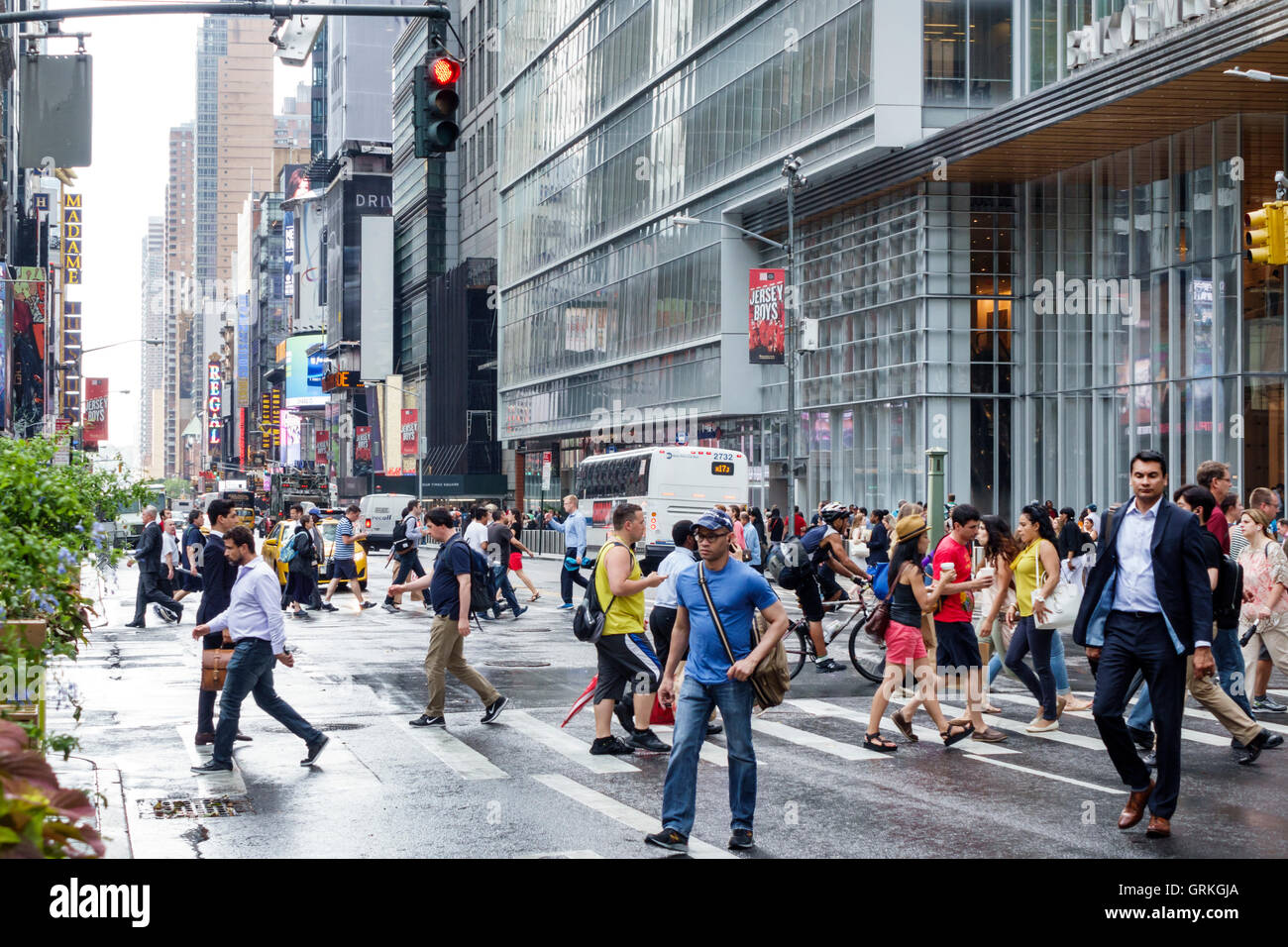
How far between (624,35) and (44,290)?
95.5 ft

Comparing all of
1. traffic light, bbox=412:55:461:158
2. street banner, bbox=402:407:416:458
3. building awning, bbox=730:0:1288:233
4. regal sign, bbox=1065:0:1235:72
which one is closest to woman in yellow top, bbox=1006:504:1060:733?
traffic light, bbox=412:55:461:158

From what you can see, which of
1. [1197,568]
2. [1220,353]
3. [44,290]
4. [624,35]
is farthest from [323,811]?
[44,290]

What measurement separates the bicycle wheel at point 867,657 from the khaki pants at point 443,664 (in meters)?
4.19

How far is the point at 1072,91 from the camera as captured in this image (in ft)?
111

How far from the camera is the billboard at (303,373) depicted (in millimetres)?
165125

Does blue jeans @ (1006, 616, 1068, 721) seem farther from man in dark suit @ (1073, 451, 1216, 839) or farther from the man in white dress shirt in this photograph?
the man in white dress shirt

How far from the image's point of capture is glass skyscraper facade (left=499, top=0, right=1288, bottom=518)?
1308 inches

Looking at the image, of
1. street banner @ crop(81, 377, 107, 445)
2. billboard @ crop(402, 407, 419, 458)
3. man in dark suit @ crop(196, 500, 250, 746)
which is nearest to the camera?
man in dark suit @ crop(196, 500, 250, 746)

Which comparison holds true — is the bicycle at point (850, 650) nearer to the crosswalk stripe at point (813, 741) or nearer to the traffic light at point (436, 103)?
the crosswalk stripe at point (813, 741)

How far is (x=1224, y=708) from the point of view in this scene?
10.3 metres

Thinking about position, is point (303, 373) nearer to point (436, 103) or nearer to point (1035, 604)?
point (436, 103)

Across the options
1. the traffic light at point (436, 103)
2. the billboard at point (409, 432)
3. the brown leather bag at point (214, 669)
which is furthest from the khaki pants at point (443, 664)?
the billboard at point (409, 432)

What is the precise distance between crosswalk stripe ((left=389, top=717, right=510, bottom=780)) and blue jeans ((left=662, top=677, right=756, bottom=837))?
104 inches
